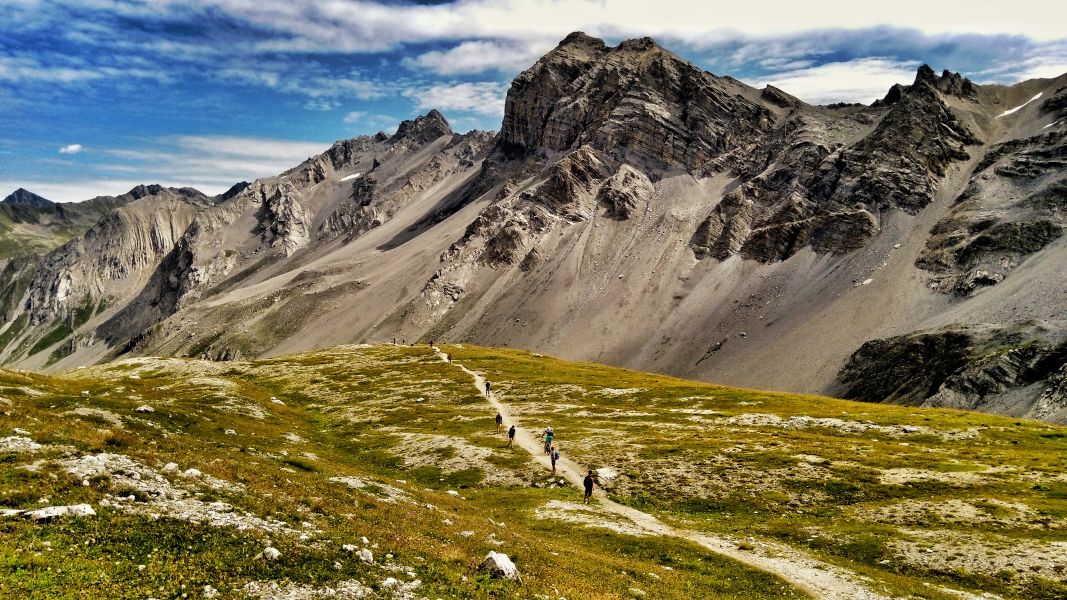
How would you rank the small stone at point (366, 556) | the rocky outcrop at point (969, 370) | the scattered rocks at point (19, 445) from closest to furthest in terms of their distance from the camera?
the small stone at point (366, 556), the scattered rocks at point (19, 445), the rocky outcrop at point (969, 370)

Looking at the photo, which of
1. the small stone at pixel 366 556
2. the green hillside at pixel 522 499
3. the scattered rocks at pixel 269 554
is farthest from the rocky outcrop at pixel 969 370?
the scattered rocks at pixel 269 554

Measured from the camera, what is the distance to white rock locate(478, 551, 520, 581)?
70.7 feet

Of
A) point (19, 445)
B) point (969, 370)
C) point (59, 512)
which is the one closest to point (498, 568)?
point (59, 512)

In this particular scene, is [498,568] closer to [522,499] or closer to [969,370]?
[522,499]

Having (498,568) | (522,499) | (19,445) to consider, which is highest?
(19,445)

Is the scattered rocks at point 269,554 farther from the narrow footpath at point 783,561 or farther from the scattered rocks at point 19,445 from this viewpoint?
the narrow footpath at point 783,561

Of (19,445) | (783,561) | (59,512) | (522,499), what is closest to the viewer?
(59,512)

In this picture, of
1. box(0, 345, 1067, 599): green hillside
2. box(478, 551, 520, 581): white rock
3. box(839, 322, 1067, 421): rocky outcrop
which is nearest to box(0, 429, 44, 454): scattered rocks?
box(0, 345, 1067, 599): green hillside

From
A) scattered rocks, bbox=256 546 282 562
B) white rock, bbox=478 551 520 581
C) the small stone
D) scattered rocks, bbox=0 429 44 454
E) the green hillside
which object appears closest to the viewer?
the green hillside

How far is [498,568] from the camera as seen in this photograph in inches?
853

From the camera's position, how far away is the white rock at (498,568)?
21.6m

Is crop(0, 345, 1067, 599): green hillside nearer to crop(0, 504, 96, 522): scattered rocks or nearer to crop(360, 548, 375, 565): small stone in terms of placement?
crop(360, 548, 375, 565): small stone

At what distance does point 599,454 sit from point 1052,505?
35781 millimetres

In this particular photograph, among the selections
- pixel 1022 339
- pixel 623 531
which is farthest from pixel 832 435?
pixel 1022 339
